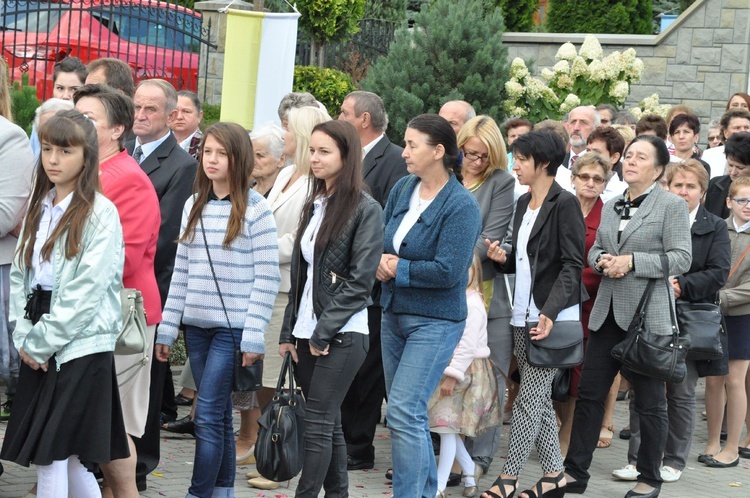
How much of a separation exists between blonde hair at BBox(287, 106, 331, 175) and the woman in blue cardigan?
103cm

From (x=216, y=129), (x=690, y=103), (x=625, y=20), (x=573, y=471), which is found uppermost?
(x=625, y=20)

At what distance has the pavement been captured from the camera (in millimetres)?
6238

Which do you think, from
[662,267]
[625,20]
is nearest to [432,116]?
[662,267]

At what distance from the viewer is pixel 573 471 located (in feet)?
22.2

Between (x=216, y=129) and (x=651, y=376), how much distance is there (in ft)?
9.05

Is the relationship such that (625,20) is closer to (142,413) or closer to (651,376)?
(651,376)

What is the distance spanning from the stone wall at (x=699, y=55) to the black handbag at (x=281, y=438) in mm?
12569

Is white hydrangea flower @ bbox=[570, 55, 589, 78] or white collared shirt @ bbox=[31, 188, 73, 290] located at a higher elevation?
white hydrangea flower @ bbox=[570, 55, 589, 78]

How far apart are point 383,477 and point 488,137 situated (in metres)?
2.07

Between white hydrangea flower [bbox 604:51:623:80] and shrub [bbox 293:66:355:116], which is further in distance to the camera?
shrub [bbox 293:66:355:116]

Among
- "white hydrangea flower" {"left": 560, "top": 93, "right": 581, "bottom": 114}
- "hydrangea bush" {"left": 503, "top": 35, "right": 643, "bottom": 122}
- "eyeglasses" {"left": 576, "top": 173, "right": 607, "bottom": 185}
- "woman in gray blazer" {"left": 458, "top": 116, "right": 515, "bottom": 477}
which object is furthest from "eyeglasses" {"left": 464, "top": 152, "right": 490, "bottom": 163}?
"hydrangea bush" {"left": 503, "top": 35, "right": 643, "bottom": 122}

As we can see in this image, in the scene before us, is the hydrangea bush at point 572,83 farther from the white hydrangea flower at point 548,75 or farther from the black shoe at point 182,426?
the black shoe at point 182,426

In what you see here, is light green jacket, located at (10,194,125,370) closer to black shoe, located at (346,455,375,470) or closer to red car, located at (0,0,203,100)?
black shoe, located at (346,455,375,470)

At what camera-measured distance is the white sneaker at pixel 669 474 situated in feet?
23.6
